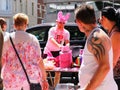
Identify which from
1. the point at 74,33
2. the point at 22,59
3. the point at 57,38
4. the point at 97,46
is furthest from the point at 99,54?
the point at 74,33

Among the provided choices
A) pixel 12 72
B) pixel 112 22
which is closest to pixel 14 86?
pixel 12 72

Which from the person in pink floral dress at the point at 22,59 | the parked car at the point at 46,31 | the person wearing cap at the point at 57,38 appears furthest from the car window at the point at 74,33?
the person in pink floral dress at the point at 22,59

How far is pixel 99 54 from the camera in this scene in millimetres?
3316

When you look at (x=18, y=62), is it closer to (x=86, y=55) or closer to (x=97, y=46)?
(x=86, y=55)

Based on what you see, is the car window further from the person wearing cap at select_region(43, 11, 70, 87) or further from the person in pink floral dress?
the person in pink floral dress

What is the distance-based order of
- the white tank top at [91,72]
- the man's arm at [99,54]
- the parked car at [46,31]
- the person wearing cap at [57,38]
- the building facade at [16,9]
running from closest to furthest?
the man's arm at [99,54], the white tank top at [91,72], the person wearing cap at [57,38], the parked car at [46,31], the building facade at [16,9]

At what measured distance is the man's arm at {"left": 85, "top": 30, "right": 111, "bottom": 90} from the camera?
128 inches

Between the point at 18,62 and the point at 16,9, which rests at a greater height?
the point at 18,62

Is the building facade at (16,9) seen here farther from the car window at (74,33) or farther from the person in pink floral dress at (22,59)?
the person in pink floral dress at (22,59)

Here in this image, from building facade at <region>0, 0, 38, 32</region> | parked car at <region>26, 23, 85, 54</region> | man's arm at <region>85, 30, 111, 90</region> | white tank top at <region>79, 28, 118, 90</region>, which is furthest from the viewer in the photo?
building facade at <region>0, 0, 38, 32</region>

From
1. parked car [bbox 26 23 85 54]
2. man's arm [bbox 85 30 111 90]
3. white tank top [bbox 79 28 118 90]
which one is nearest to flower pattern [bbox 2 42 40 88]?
white tank top [bbox 79 28 118 90]

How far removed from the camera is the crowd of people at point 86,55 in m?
3.32

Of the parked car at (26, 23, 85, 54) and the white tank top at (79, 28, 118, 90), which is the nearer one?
the white tank top at (79, 28, 118, 90)

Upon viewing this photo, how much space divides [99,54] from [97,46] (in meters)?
0.07
